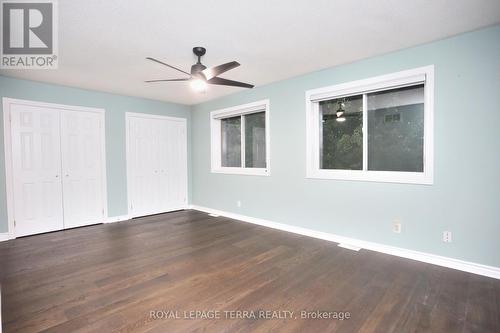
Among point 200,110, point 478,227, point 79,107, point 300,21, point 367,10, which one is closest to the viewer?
point 367,10

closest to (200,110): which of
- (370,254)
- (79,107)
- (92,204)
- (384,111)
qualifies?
(79,107)

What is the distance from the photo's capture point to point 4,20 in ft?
7.71

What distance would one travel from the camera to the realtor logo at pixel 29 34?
2209mm

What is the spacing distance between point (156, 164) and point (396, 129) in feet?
14.9

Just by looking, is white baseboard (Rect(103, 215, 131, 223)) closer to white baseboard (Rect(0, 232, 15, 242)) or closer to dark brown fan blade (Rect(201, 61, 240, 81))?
white baseboard (Rect(0, 232, 15, 242))

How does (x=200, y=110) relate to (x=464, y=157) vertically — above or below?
above

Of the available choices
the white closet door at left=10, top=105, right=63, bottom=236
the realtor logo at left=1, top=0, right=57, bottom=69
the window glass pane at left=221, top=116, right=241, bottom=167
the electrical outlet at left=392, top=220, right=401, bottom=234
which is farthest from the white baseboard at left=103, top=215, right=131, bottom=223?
the electrical outlet at left=392, top=220, right=401, bottom=234

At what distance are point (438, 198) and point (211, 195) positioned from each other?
4.12m

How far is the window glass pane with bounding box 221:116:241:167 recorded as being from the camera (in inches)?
209

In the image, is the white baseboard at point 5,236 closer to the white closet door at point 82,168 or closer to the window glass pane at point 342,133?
the white closet door at point 82,168

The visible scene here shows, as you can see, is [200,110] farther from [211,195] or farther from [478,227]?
[478,227]

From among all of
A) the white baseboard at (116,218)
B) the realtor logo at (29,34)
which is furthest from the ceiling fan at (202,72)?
the white baseboard at (116,218)

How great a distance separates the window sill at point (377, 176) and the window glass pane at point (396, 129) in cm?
9

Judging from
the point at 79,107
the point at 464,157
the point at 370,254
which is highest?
the point at 79,107
